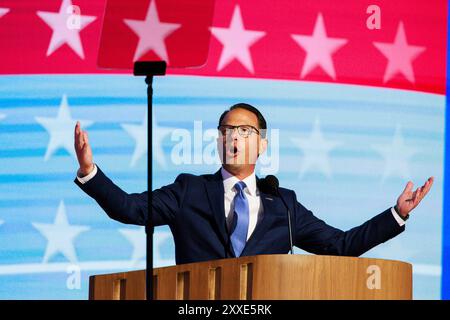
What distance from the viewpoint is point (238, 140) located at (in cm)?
407

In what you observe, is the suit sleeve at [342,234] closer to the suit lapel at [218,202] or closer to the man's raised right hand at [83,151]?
the suit lapel at [218,202]

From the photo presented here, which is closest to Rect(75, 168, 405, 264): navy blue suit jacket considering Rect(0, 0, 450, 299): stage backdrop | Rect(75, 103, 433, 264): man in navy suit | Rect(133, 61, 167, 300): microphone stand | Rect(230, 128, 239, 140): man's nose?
Rect(75, 103, 433, 264): man in navy suit

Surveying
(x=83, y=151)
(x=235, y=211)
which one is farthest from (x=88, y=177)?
(x=235, y=211)

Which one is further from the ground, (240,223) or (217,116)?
(217,116)

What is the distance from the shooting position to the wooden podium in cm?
326

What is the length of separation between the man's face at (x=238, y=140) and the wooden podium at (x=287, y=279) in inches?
28.4

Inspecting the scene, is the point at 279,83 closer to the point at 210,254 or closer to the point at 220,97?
the point at 220,97

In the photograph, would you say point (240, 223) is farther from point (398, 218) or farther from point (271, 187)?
point (398, 218)

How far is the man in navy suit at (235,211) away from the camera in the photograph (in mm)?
3912

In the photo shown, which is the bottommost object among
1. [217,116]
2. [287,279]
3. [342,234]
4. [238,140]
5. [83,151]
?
[287,279]

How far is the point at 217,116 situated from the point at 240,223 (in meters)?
0.87

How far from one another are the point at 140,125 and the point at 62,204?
449 millimetres

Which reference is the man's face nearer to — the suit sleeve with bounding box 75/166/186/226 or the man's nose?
the man's nose
